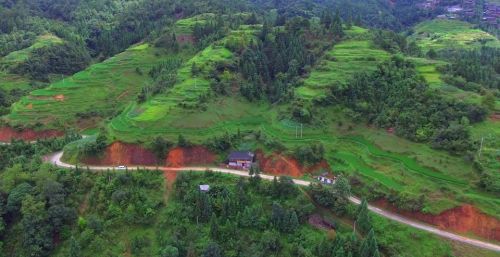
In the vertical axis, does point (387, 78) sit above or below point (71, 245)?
above

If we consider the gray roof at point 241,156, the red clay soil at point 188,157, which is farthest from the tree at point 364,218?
the red clay soil at point 188,157

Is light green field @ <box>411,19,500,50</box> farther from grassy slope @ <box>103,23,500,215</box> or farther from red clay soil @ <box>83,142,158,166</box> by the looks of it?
red clay soil @ <box>83,142,158,166</box>

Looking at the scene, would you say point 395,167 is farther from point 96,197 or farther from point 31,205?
point 31,205

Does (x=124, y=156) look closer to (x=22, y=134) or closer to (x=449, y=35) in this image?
(x=22, y=134)

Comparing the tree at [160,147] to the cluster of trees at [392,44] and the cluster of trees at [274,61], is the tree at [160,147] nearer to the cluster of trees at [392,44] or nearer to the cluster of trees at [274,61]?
the cluster of trees at [274,61]

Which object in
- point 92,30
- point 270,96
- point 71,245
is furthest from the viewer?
point 92,30

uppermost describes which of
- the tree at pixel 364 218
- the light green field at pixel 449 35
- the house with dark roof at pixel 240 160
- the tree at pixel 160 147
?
the light green field at pixel 449 35

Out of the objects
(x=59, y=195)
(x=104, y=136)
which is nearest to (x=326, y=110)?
(x=104, y=136)

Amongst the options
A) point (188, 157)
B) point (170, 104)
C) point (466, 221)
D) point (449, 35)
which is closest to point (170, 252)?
point (188, 157)
